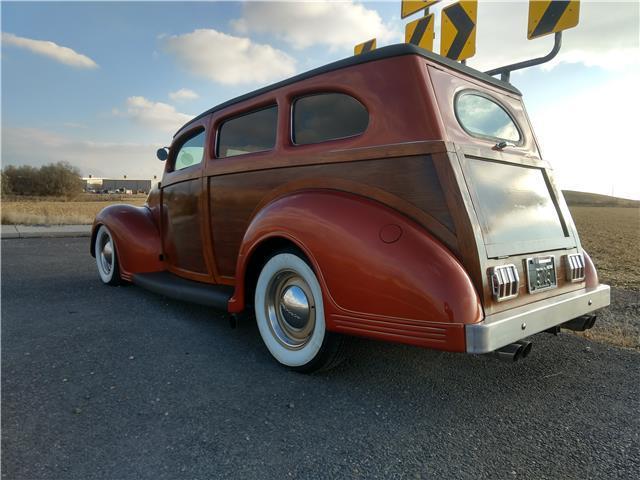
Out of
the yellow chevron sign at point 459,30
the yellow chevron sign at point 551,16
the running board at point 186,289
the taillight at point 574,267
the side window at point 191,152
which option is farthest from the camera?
the yellow chevron sign at point 459,30

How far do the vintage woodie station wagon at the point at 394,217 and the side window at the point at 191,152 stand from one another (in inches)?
26.2

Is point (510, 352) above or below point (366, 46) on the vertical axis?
below

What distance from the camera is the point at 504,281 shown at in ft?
7.02

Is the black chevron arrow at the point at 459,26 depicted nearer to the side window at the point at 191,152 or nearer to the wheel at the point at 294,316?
the side window at the point at 191,152

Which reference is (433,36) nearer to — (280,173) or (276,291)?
(280,173)

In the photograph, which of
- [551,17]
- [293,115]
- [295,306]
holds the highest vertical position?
[551,17]

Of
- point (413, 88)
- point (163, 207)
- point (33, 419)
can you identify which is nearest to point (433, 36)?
point (413, 88)

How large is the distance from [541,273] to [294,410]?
5.45ft

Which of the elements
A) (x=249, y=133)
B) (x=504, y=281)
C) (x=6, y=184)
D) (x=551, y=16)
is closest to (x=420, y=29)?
(x=551, y=16)

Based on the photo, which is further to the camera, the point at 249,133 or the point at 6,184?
the point at 6,184

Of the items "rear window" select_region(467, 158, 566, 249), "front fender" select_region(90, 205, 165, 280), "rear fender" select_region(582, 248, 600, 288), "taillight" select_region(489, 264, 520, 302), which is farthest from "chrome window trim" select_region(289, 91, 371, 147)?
"front fender" select_region(90, 205, 165, 280)

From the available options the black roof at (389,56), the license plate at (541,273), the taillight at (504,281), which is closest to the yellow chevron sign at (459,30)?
the black roof at (389,56)

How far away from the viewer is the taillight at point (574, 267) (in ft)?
8.92

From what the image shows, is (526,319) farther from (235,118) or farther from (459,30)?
(459,30)
